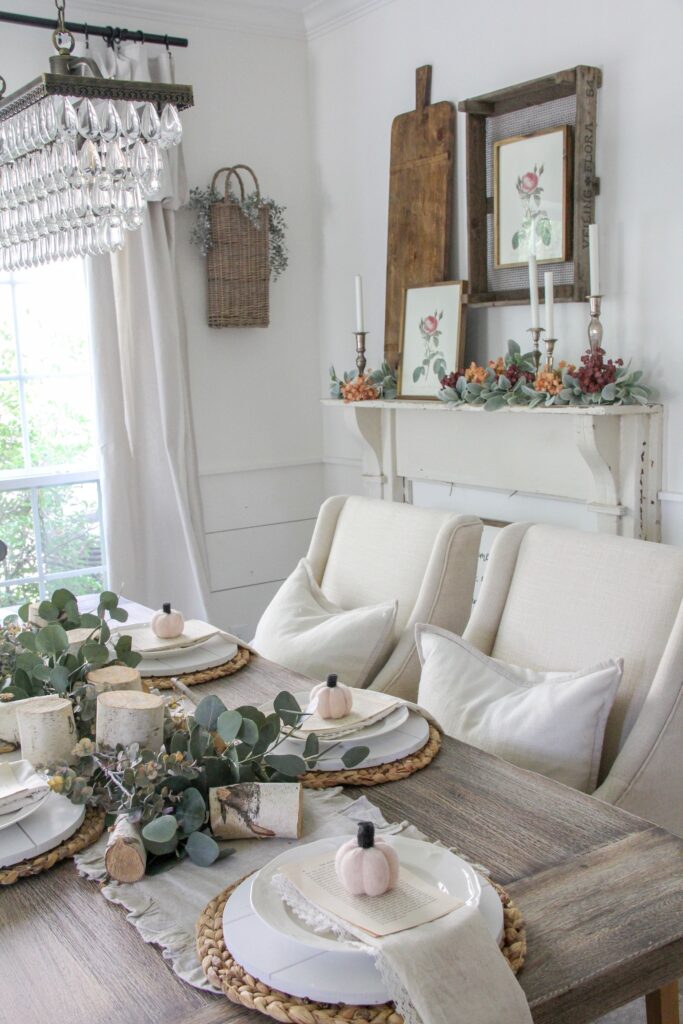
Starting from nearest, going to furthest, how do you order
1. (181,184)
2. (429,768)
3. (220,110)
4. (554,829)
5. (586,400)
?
1. (554,829)
2. (429,768)
3. (586,400)
4. (181,184)
5. (220,110)

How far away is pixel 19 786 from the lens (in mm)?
1433

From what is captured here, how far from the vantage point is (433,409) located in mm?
3477

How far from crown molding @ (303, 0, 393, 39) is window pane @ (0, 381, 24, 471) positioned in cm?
186

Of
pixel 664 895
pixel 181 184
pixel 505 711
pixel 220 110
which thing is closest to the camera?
pixel 664 895

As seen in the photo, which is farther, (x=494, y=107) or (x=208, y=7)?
(x=208, y=7)

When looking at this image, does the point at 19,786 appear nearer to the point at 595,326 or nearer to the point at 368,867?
the point at 368,867

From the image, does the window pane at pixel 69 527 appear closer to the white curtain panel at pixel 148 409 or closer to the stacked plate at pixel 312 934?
the white curtain panel at pixel 148 409

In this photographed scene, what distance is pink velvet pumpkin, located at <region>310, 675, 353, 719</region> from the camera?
1687mm

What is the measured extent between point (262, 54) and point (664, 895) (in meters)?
3.75

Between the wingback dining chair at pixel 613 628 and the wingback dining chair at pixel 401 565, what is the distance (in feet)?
0.75

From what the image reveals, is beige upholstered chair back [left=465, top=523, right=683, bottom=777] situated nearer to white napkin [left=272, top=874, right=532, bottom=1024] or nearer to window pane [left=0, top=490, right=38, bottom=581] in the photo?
white napkin [left=272, top=874, right=532, bottom=1024]

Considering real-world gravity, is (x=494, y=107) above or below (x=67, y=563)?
above

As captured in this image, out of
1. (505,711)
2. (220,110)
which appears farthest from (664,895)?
(220,110)

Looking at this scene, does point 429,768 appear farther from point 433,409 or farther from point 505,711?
point 433,409
